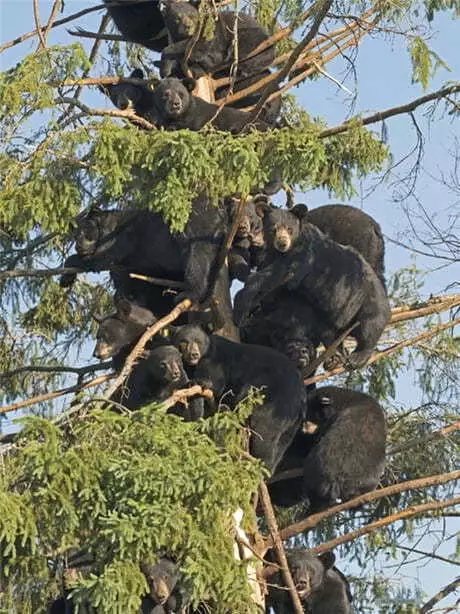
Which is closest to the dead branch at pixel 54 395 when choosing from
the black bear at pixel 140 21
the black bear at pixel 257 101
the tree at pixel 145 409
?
the tree at pixel 145 409

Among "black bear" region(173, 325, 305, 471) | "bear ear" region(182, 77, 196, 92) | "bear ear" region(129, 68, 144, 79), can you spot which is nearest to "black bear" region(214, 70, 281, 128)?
"bear ear" region(182, 77, 196, 92)

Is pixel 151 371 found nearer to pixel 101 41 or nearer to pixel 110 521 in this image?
pixel 110 521

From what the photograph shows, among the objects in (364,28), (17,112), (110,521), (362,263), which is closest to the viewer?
(110,521)

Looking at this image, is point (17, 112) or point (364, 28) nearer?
point (17, 112)

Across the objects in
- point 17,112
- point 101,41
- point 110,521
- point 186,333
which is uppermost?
point 101,41

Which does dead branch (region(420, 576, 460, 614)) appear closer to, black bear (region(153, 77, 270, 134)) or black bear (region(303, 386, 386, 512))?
black bear (region(303, 386, 386, 512))

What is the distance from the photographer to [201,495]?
9.53 meters

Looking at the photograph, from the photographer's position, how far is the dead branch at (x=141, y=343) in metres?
10.8

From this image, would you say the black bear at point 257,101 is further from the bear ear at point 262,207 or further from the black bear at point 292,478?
the black bear at point 292,478

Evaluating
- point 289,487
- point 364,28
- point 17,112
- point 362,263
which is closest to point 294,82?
point 364,28

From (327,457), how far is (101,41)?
4956 mm

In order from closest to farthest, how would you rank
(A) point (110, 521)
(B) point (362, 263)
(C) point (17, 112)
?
(A) point (110, 521)
(C) point (17, 112)
(B) point (362, 263)

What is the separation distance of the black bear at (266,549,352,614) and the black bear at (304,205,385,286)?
8.78 ft

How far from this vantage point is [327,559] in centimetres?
1277
